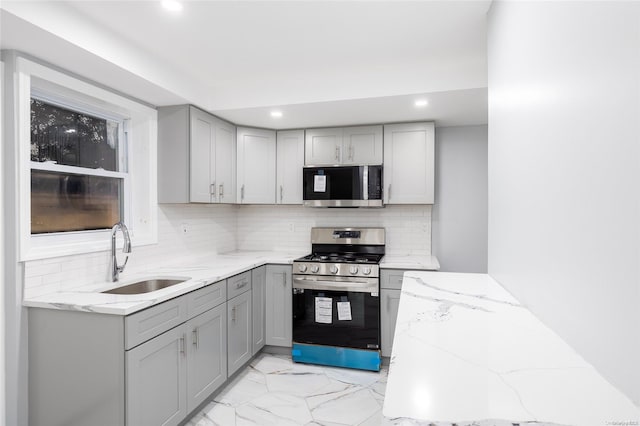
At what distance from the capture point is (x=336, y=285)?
3256 mm

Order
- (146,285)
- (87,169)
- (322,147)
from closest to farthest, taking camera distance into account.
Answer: (87,169) < (146,285) < (322,147)

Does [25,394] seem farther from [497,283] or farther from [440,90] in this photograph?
[440,90]

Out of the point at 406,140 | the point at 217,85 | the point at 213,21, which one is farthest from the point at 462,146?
the point at 213,21

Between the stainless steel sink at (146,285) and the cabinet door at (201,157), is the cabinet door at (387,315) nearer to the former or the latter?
the stainless steel sink at (146,285)

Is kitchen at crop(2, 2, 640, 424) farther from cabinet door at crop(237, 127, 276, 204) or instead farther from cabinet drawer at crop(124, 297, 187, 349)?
cabinet drawer at crop(124, 297, 187, 349)

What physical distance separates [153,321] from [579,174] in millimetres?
2052

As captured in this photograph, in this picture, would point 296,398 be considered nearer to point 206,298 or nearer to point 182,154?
point 206,298

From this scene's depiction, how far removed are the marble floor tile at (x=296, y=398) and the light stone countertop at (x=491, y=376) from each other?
160cm

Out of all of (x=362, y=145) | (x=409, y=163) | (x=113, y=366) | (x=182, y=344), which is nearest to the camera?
(x=113, y=366)

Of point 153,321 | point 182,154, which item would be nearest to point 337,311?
point 153,321

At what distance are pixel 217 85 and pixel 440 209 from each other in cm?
248

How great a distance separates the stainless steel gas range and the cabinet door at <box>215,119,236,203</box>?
97 cm

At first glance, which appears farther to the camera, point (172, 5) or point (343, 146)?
point (343, 146)

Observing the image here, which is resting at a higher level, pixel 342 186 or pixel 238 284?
pixel 342 186
